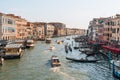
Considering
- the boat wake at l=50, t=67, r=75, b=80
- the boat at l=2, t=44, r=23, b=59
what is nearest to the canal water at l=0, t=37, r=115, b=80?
the boat wake at l=50, t=67, r=75, b=80

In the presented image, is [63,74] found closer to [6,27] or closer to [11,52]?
[11,52]

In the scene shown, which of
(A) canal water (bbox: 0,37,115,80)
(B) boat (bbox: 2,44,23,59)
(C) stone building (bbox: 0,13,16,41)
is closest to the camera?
(A) canal water (bbox: 0,37,115,80)

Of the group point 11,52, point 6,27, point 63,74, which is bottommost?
point 63,74

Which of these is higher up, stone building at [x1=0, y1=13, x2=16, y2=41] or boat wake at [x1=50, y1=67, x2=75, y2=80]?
stone building at [x1=0, y1=13, x2=16, y2=41]

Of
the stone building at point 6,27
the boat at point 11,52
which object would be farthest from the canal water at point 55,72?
the stone building at point 6,27

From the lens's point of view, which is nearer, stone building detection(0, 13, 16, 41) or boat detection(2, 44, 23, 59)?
boat detection(2, 44, 23, 59)

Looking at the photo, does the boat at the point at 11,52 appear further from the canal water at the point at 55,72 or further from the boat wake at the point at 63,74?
the boat wake at the point at 63,74

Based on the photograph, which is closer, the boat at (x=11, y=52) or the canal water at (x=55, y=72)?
the canal water at (x=55, y=72)

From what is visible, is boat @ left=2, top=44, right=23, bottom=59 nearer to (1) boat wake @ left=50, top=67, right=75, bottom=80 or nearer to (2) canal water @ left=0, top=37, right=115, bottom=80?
(2) canal water @ left=0, top=37, right=115, bottom=80

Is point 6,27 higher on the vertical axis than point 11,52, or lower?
higher

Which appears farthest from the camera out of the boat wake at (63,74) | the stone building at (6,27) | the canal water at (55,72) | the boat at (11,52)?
the stone building at (6,27)

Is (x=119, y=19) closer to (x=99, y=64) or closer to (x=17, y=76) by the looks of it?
(x=99, y=64)

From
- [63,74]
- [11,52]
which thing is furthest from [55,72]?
[11,52]

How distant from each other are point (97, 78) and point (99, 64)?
9.34 meters
